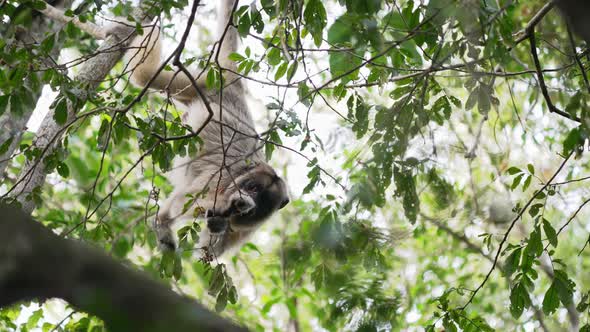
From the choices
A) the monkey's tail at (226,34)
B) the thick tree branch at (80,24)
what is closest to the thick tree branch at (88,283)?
the thick tree branch at (80,24)

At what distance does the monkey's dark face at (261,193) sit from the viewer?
597 centimetres

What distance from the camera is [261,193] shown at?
6043 millimetres

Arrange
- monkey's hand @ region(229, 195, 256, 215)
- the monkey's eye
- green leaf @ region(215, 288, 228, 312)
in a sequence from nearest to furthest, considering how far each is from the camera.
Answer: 1. green leaf @ region(215, 288, 228, 312)
2. monkey's hand @ region(229, 195, 256, 215)
3. the monkey's eye

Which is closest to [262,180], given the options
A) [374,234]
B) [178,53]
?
[374,234]

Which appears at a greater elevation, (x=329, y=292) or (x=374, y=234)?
(x=374, y=234)

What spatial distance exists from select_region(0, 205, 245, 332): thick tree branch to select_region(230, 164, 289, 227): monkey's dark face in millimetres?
4615

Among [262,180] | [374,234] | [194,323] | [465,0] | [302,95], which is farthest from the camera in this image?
[262,180]

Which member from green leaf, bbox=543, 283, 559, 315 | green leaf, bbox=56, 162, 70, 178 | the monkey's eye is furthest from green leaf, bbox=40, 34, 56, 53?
green leaf, bbox=543, 283, 559, 315

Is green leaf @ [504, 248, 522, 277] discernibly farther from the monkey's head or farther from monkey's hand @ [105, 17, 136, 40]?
monkey's hand @ [105, 17, 136, 40]

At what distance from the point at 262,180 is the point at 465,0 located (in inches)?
128

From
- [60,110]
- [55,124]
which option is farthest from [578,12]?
[55,124]

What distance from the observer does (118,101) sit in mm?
3908

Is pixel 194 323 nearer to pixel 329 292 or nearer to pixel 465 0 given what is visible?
pixel 465 0

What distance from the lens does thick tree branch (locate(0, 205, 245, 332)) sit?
113 cm
